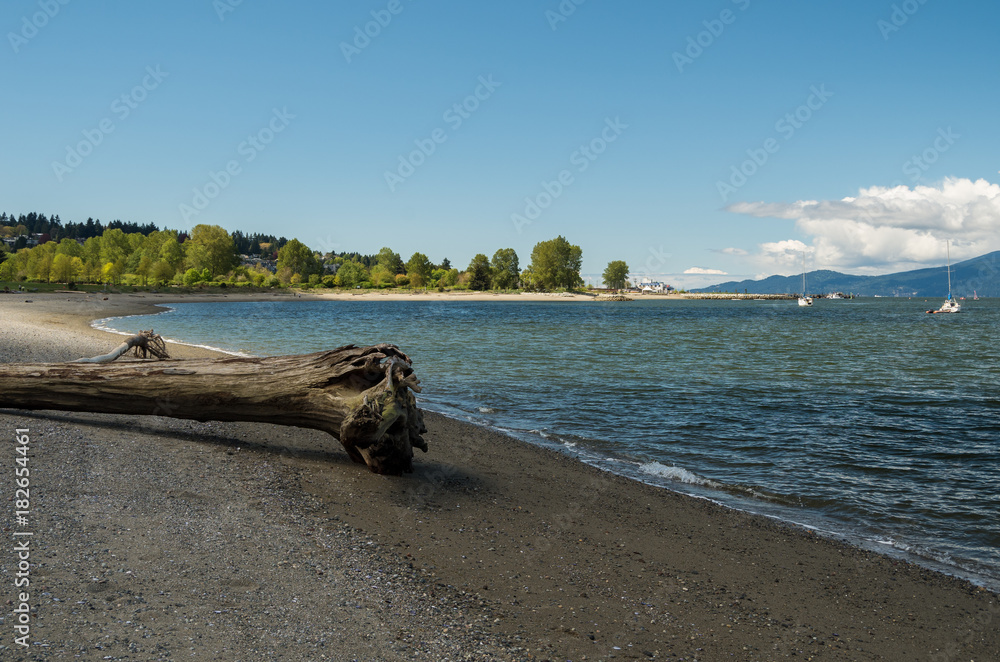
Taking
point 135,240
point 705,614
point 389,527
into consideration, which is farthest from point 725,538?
point 135,240

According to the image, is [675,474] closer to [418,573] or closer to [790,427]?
[790,427]

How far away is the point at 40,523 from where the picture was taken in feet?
17.2

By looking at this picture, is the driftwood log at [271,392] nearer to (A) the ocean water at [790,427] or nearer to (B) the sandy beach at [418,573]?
(B) the sandy beach at [418,573]

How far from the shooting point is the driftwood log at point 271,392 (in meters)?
7.63

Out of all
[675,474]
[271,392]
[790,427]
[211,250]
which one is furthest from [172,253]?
[675,474]

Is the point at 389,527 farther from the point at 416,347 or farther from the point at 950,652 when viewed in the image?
the point at 416,347

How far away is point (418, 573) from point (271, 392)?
4303 mm

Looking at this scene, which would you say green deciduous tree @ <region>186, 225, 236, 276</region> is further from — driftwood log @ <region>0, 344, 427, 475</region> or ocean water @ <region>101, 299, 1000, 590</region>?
driftwood log @ <region>0, 344, 427, 475</region>

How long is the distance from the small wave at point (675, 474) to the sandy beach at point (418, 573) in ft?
4.17

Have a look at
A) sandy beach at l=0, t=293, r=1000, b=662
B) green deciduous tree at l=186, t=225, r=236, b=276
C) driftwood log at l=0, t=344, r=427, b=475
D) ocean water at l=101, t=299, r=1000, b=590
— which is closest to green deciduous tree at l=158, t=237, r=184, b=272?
green deciduous tree at l=186, t=225, r=236, b=276

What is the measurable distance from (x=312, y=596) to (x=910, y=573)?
6116mm

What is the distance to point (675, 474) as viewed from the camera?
10.0 m

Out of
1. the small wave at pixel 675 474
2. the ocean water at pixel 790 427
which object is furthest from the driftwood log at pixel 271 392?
the small wave at pixel 675 474

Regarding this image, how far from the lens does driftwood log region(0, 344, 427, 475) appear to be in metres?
7.63
